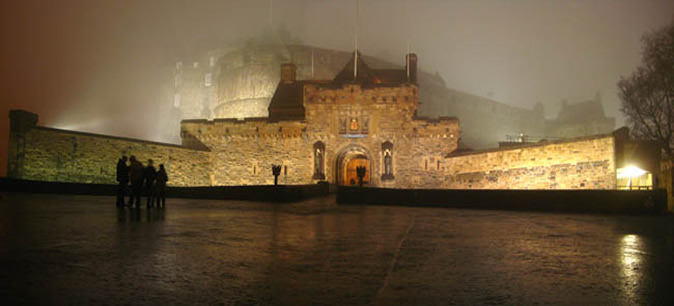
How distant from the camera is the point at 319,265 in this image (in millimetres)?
3777

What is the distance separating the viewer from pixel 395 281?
3.25 meters

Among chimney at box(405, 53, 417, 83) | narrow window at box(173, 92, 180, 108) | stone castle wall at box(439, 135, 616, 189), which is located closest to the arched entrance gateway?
stone castle wall at box(439, 135, 616, 189)

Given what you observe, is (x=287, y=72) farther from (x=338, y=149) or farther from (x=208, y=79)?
(x=208, y=79)

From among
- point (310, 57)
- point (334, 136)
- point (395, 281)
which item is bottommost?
point (395, 281)

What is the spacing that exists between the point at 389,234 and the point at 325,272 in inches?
99.9

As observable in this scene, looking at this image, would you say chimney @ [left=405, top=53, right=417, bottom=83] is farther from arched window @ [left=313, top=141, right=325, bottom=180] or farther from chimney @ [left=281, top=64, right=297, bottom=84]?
arched window @ [left=313, top=141, right=325, bottom=180]

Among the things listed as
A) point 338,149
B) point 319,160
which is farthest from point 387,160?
point 319,160

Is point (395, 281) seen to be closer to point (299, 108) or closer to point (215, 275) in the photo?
point (215, 275)

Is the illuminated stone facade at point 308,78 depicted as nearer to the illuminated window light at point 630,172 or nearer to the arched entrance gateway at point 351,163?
the arched entrance gateway at point 351,163

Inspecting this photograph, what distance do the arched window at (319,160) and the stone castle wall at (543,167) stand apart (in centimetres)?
726

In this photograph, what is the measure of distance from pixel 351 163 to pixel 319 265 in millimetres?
25588

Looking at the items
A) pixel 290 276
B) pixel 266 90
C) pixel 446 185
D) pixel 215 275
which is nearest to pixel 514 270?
pixel 290 276

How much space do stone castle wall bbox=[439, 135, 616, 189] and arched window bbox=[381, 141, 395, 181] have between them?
11.0 feet

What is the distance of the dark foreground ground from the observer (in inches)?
112
